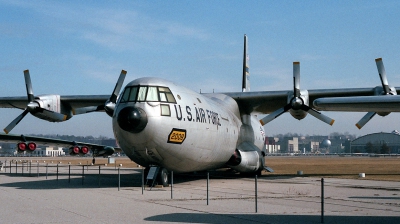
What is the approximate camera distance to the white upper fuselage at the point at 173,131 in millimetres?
18219

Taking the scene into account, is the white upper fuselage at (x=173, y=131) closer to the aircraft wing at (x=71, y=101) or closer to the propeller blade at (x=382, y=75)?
the aircraft wing at (x=71, y=101)

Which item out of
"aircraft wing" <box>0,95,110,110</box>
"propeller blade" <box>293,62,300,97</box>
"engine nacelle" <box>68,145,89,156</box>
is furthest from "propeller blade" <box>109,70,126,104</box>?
"engine nacelle" <box>68,145,89,156</box>

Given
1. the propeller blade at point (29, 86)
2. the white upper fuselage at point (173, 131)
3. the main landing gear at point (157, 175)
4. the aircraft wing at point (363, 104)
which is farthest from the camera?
the propeller blade at point (29, 86)

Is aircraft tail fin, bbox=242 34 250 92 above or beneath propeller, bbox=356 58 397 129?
above

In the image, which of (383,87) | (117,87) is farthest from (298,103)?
(117,87)

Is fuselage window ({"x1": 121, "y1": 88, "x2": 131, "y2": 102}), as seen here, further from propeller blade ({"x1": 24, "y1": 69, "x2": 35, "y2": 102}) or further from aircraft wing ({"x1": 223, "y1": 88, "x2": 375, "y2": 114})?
aircraft wing ({"x1": 223, "y1": 88, "x2": 375, "y2": 114})

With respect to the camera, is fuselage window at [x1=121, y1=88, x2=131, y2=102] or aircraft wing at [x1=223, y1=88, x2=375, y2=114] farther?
aircraft wing at [x1=223, y1=88, x2=375, y2=114]

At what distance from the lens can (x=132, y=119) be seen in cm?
1750

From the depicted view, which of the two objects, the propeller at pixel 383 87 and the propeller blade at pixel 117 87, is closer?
the propeller blade at pixel 117 87

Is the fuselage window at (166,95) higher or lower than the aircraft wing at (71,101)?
lower

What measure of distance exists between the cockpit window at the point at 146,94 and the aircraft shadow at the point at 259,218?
7553 millimetres

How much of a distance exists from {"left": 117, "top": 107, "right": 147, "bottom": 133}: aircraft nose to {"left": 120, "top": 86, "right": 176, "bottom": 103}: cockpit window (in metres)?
0.72

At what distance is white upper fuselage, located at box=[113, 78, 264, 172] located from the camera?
18.2m

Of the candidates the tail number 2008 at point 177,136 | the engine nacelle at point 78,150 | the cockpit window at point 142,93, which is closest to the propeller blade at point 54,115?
the cockpit window at point 142,93
